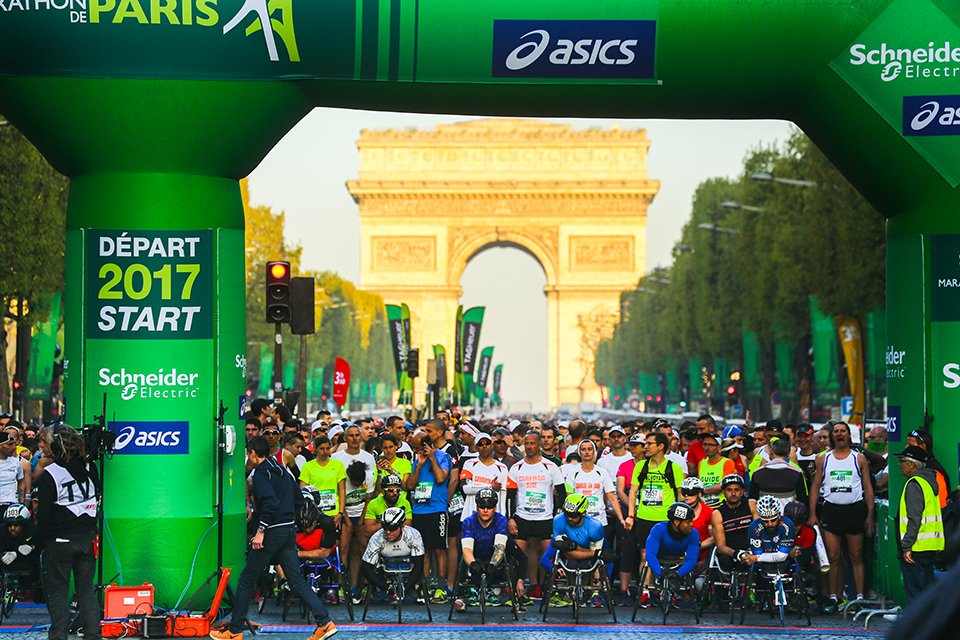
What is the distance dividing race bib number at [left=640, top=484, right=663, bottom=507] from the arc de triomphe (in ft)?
245

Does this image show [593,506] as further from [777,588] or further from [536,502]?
[777,588]

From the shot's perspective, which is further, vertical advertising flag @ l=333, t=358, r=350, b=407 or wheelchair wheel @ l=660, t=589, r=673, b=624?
vertical advertising flag @ l=333, t=358, r=350, b=407

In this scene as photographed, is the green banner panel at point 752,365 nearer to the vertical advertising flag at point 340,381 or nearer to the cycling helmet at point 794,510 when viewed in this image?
the vertical advertising flag at point 340,381

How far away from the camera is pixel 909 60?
981 centimetres

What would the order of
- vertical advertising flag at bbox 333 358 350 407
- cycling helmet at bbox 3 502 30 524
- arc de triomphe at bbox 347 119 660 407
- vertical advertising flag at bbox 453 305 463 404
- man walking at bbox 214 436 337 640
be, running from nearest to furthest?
man walking at bbox 214 436 337 640 → cycling helmet at bbox 3 502 30 524 → vertical advertising flag at bbox 333 358 350 407 → vertical advertising flag at bbox 453 305 463 404 → arc de triomphe at bbox 347 119 660 407

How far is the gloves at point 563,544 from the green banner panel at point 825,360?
74.0ft

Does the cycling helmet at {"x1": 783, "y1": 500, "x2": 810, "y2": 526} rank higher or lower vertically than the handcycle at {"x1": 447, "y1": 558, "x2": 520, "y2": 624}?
higher

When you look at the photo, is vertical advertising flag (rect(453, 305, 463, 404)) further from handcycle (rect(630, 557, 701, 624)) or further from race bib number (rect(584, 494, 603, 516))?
handcycle (rect(630, 557, 701, 624))

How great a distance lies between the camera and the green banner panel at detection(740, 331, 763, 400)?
1698 inches

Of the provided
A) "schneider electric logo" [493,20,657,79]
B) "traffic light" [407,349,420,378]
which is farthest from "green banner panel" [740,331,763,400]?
"schneider electric logo" [493,20,657,79]

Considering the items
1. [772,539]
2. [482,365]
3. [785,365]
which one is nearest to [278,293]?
[772,539]

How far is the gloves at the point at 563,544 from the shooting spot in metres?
10.6

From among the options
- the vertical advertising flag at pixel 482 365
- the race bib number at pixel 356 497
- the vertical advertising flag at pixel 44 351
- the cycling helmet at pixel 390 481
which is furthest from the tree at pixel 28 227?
the vertical advertising flag at pixel 482 365

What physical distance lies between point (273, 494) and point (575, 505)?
2869 millimetres
